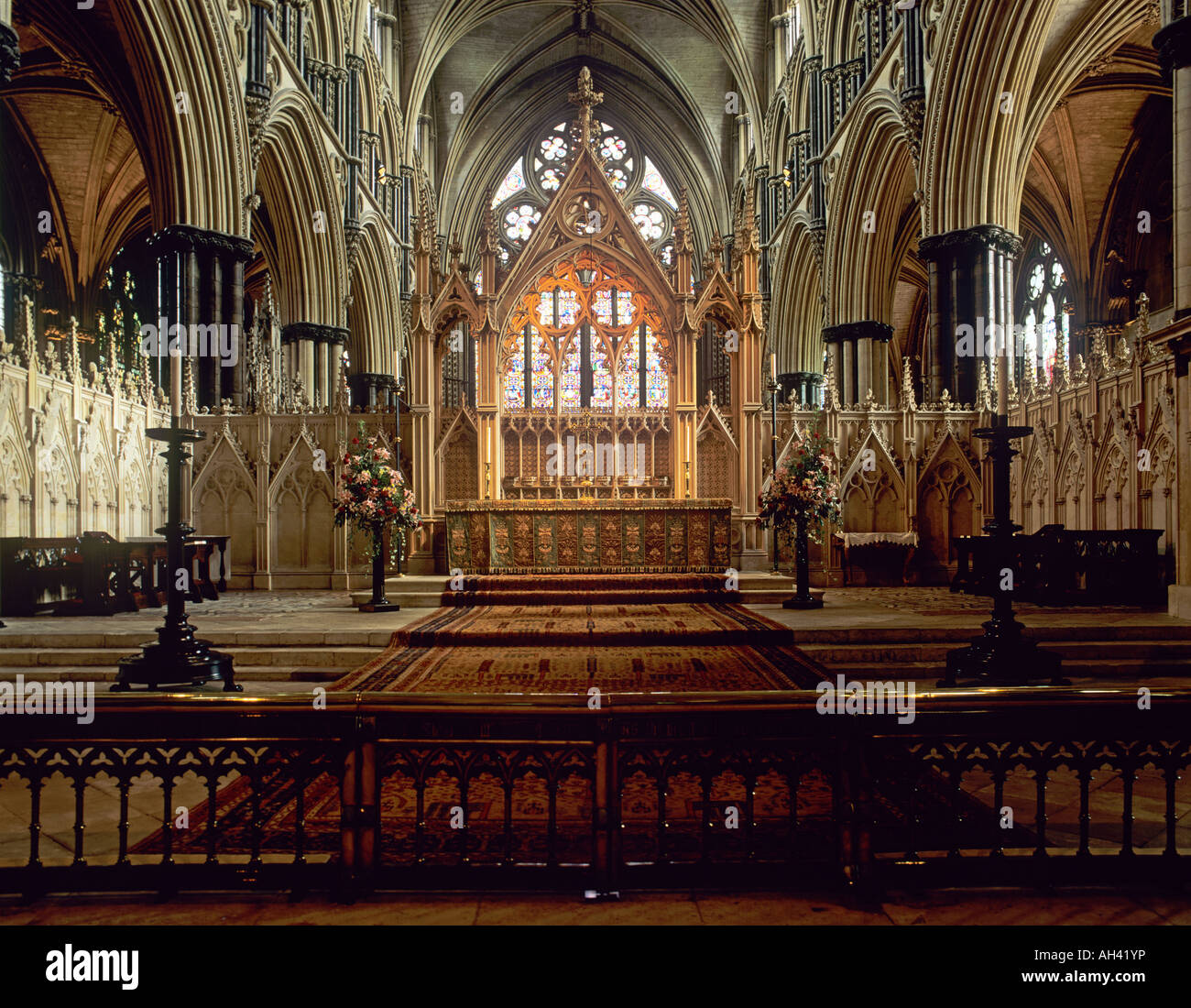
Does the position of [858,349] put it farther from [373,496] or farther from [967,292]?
[373,496]

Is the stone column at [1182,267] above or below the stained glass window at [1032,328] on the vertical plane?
below

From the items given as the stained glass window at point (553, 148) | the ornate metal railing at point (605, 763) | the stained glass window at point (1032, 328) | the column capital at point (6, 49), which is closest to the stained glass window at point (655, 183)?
the stained glass window at point (553, 148)

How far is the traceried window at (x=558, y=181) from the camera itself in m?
27.0

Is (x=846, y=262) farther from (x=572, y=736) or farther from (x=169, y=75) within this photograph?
(x=572, y=736)

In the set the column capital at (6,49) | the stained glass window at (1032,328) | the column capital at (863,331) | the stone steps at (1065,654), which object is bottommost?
the stone steps at (1065,654)

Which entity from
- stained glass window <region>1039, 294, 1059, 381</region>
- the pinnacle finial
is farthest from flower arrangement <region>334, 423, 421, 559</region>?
stained glass window <region>1039, 294, 1059, 381</region>

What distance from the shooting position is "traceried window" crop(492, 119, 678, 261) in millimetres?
27016

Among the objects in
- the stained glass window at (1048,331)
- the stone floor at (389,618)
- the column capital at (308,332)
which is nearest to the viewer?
the stone floor at (389,618)

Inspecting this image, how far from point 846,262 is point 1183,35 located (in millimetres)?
9485

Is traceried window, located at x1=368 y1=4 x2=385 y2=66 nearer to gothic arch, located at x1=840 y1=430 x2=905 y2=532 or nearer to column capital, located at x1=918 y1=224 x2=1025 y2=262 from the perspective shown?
column capital, located at x1=918 y1=224 x2=1025 y2=262

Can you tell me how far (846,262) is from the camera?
54.7ft

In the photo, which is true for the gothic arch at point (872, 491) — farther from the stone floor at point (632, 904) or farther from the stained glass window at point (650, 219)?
the stained glass window at point (650, 219)

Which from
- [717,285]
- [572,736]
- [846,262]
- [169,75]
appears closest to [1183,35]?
[717,285]

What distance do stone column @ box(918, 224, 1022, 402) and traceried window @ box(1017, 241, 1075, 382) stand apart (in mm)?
8119
